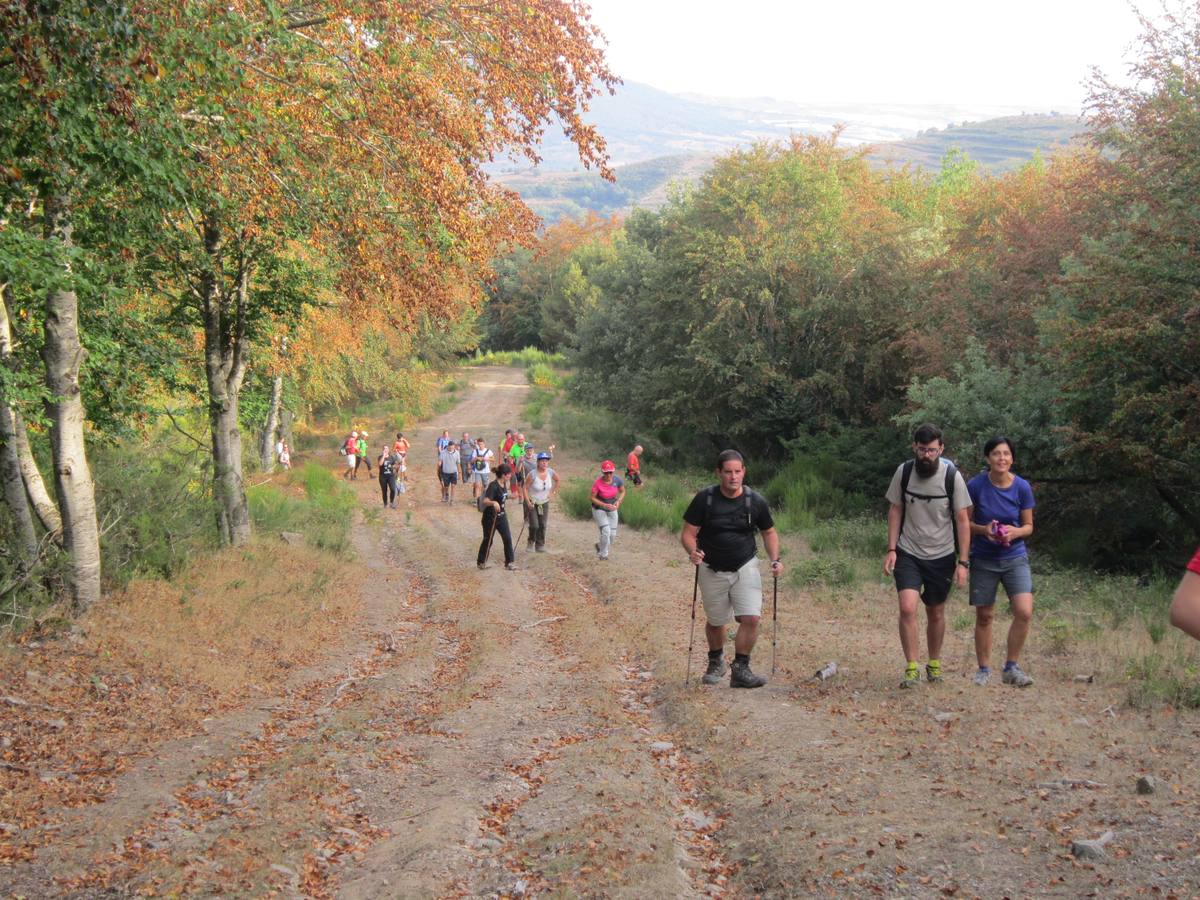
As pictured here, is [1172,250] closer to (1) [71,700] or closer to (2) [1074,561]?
(2) [1074,561]

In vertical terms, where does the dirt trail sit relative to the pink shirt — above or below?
above

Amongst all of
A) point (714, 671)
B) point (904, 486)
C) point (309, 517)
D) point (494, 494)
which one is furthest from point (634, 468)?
point (904, 486)

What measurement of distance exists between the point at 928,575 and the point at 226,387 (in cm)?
1056

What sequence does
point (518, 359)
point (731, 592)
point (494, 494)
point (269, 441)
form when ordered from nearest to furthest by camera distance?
point (731, 592), point (494, 494), point (269, 441), point (518, 359)

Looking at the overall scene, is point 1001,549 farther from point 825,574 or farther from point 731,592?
point 825,574

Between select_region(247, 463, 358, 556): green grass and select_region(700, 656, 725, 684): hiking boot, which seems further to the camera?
select_region(247, 463, 358, 556): green grass

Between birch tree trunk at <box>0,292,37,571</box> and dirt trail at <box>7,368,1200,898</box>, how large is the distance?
2.82 meters

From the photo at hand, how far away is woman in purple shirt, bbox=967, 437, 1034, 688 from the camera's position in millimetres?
7672

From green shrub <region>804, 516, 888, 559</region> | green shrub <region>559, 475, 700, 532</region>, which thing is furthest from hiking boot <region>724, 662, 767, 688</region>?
green shrub <region>559, 475, 700, 532</region>

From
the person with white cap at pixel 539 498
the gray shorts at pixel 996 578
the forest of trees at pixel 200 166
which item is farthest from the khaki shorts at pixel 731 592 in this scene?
the person with white cap at pixel 539 498

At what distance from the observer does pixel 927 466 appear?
25.1ft

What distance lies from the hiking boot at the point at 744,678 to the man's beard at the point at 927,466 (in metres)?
2.11

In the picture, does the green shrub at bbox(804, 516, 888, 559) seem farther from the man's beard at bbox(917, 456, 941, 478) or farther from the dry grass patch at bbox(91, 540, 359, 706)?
the man's beard at bbox(917, 456, 941, 478)

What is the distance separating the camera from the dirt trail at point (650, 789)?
491 centimetres
